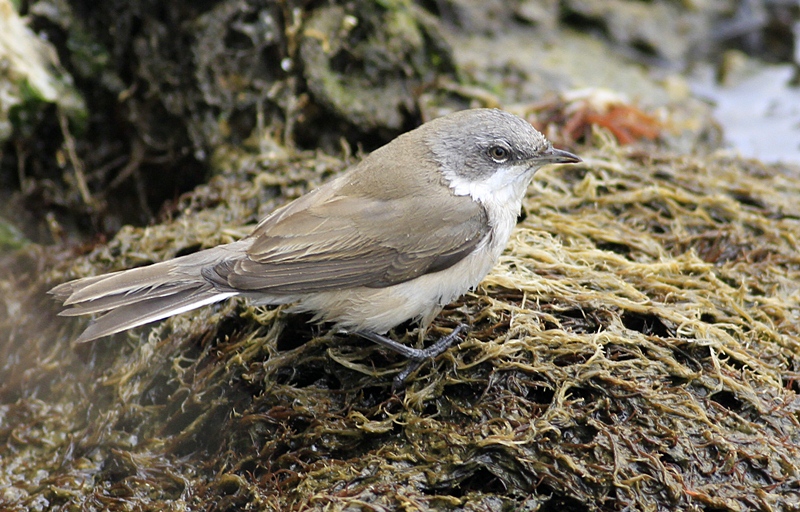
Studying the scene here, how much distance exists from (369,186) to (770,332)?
109 inches

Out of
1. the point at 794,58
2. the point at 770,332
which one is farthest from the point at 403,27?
the point at 794,58

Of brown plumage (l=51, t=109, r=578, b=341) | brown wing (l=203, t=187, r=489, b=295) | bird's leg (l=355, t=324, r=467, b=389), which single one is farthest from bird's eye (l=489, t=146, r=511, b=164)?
bird's leg (l=355, t=324, r=467, b=389)

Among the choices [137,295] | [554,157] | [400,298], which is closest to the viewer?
[137,295]

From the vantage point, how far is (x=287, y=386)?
4.67 m

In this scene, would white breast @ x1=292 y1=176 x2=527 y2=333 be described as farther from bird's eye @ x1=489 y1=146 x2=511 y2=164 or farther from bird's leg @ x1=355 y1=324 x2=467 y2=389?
bird's eye @ x1=489 y1=146 x2=511 y2=164

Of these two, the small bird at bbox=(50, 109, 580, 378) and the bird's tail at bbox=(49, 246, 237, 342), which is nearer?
the bird's tail at bbox=(49, 246, 237, 342)

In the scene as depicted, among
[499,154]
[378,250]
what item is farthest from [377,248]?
[499,154]

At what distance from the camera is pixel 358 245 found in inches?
181

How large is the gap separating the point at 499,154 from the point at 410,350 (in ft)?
4.48

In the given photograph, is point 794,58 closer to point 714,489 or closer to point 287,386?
point 714,489

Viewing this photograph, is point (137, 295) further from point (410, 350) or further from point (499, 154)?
point (499, 154)

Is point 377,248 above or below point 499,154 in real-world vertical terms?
below

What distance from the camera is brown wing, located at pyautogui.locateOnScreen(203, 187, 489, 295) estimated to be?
450cm

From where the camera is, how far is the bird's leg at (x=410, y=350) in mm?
4602
